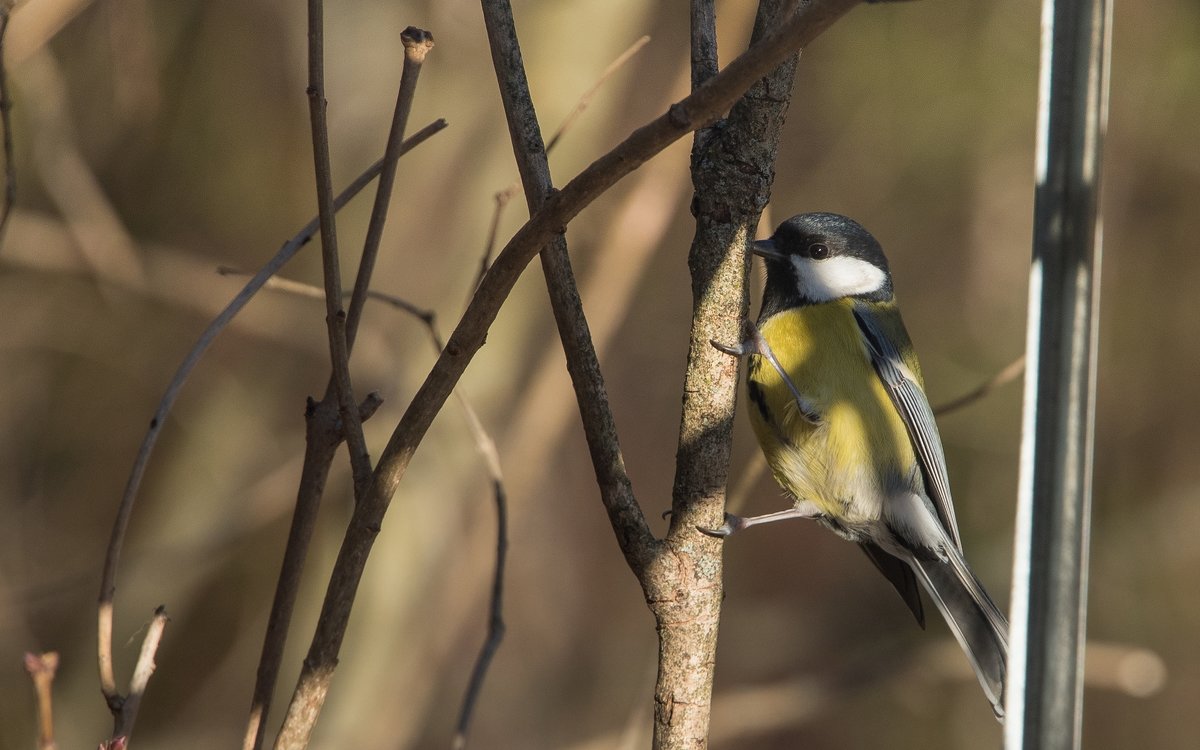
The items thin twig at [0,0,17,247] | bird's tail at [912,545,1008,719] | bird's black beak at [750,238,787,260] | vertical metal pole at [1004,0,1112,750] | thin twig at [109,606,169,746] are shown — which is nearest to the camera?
vertical metal pole at [1004,0,1112,750]

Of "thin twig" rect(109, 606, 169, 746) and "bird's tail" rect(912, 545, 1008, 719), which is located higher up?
"bird's tail" rect(912, 545, 1008, 719)

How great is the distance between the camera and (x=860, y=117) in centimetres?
508

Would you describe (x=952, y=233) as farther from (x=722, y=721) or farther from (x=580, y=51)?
(x=722, y=721)

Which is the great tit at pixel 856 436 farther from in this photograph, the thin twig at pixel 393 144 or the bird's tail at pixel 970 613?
the thin twig at pixel 393 144

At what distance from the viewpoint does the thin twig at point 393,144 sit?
927 millimetres

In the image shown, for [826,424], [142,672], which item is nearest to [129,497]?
[142,672]

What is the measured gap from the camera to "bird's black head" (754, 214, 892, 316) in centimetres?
223

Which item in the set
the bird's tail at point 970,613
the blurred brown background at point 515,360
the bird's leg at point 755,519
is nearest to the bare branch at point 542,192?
the bird's leg at point 755,519

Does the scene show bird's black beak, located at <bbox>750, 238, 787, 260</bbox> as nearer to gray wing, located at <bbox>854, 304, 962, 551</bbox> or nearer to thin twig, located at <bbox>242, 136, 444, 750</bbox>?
gray wing, located at <bbox>854, 304, 962, 551</bbox>

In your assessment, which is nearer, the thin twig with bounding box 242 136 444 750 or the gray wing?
the thin twig with bounding box 242 136 444 750

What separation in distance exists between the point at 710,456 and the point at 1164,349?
16.6 feet

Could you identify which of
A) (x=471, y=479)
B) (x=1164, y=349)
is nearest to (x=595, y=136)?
(x=471, y=479)

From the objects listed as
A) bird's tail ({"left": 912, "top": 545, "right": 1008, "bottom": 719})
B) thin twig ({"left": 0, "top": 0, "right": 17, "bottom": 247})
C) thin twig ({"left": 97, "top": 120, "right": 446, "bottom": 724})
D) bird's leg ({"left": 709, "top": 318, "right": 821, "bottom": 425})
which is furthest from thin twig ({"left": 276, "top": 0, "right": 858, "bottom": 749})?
bird's tail ({"left": 912, "top": 545, "right": 1008, "bottom": 719})

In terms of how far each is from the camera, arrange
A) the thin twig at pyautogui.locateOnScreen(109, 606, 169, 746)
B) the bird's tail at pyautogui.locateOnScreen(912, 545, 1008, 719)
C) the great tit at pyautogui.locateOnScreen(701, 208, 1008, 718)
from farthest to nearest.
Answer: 1. the great tit at pyautogui.locateOnScreen(701, 208, 1008, 718)
2. the bird's tail at pyautogui.locateOnScreen(912, 545, 1008, 719)
3. the thin twig at pyautogui.locateOnScreen(109, 606, 169, 746)
